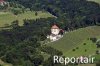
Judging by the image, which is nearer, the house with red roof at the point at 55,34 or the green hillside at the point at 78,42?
the green hillside at the point at 78,42

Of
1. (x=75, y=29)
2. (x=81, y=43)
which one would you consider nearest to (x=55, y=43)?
(x=81, y=43)

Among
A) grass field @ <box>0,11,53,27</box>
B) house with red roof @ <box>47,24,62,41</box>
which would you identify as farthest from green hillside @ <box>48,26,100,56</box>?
grass field @ <box>0,11,53,27</box>

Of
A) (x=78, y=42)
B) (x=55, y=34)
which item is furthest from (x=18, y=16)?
(x=78, y=42)

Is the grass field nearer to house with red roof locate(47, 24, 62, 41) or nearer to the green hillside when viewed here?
house with red roof locate(47, 24, 62, 41)

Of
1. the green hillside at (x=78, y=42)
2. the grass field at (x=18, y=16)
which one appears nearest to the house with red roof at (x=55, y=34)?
the green hillside at (x=78, y=42)

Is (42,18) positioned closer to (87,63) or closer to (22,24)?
(22,24)

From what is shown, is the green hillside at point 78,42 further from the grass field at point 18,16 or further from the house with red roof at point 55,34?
the grass field at point 18,16

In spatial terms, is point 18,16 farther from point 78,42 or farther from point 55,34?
point 78,42

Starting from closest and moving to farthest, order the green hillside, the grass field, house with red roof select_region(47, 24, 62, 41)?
the green hillside → house with red roof select_region(47, 24, 62, 41) → the grass field
